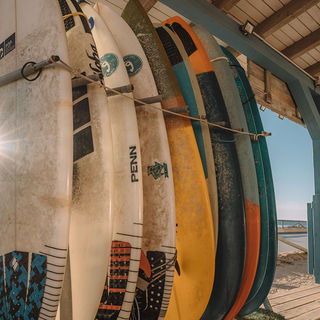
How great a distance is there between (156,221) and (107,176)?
232 mm

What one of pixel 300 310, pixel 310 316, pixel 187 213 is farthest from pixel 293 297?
pixel 187 213

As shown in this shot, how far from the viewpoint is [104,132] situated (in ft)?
2.37

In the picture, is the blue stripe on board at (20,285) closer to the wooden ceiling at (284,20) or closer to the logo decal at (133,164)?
the logo decal at (133,164)

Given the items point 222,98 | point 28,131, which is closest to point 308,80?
point 222,98

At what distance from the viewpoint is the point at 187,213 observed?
36.4 inches

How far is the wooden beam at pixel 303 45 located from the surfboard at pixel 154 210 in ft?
6.89

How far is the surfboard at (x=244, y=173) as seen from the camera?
105 centimetres

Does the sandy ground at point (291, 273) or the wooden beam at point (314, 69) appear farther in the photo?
the sandy ground at point (291, 273)

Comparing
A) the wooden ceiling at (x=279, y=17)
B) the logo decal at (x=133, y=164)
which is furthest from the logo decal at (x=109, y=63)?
the wooden ceiling at (x=279, y=17)

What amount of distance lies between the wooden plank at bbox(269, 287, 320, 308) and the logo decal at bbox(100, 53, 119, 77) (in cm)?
222

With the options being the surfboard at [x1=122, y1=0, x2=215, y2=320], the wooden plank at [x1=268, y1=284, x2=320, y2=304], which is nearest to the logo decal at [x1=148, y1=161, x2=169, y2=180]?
the surfboard at [x1=122, y1=0, x2=215, y2=320]

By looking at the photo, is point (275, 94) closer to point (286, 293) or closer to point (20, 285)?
point (286, 293)

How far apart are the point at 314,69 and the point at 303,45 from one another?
1.81ft

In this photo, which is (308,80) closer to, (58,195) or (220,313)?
(220,313)
